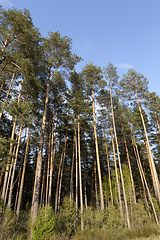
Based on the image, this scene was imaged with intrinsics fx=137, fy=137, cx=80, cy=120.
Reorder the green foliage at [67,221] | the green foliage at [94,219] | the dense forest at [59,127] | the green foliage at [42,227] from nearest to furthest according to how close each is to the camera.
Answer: the green foliage at [42,227] → the dense forest at [59,127] → the green foliage at [67,221] → the green foliage at [94,219]

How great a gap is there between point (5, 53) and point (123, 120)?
1496cm

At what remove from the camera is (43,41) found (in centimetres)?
1026

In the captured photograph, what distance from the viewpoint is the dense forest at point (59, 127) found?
268 inches

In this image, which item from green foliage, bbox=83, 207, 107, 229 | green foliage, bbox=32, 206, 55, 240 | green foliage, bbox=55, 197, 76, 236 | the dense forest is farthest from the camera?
green foliage, bbox=83, 207, 107, 229

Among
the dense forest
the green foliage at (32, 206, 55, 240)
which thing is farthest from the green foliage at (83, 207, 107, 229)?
the green foliage at (32, 206, 55, 240)

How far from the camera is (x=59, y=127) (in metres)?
14.9

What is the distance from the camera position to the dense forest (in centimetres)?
681

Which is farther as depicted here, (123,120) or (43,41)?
(123,120)

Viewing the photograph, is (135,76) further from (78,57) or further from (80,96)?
(78,57)

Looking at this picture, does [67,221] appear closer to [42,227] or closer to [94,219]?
[94,219]

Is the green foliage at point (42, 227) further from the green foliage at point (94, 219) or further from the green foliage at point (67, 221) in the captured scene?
the green foliage at point (94, 219)

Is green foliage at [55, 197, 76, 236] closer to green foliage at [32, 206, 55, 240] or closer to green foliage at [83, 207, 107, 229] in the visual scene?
green foliage at [83, 207, 107, 229]

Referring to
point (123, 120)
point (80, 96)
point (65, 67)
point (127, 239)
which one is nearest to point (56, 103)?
point (80, 96)

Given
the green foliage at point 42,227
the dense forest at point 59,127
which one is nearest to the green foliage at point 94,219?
the dense forest at point 59,127
